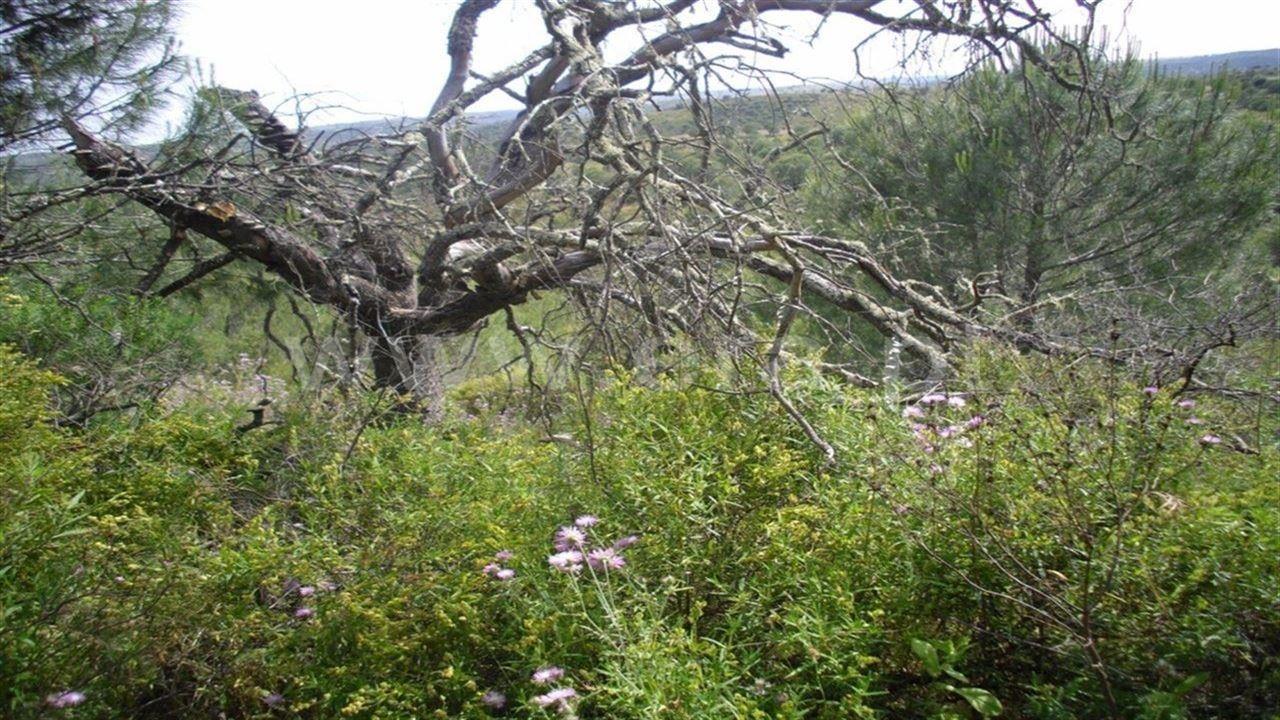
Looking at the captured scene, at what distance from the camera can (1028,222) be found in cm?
745

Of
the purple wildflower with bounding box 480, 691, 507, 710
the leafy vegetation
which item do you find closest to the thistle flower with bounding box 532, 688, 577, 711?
the leafy vegetation

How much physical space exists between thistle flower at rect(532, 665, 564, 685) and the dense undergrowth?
3cm

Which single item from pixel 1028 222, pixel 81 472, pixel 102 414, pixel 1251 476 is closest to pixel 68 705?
pixel 81 472

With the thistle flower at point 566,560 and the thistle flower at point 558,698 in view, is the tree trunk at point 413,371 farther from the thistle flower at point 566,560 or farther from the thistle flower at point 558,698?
the thistle flower at point 558,698

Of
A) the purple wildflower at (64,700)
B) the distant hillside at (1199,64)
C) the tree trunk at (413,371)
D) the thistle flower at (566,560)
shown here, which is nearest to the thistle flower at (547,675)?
the thistle flower at (566,560)

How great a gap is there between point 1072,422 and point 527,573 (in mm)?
1365

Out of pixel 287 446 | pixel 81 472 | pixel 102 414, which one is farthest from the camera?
pixel 102 414

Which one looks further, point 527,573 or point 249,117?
point 249,117

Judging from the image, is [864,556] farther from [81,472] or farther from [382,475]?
[81,472]

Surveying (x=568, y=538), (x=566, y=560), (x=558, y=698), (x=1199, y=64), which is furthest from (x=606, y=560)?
(x=1199, y=64)

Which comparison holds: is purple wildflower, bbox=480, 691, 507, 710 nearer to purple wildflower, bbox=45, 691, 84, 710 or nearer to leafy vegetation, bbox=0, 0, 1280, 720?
leafy vegetation, bbox=0, 0, 1280, 720

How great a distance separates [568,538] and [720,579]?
15.8 inches

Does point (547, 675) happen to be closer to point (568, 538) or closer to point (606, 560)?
point (606, 560)

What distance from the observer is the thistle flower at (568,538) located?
2.12 metres
